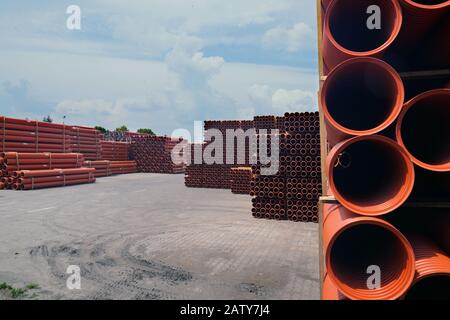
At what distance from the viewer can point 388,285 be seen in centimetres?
276

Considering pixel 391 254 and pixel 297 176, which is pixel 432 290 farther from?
pixel 297 176

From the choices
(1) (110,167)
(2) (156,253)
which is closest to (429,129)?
(2) (156,253)

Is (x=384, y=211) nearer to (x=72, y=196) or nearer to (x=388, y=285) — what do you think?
(x=388, y=285)

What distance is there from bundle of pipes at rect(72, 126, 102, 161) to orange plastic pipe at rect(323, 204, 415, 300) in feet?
75.1

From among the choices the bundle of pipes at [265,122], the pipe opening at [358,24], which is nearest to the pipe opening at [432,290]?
the pipe opening at [358,24]

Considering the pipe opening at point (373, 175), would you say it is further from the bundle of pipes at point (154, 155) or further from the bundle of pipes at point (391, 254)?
the bundle of pipes at point (154, 155)

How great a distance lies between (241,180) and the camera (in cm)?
1523

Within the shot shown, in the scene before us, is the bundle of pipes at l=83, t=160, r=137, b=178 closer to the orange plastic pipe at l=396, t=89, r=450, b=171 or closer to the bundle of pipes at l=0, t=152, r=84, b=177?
the bundle of pipes at l=0, t=152, r=84, b=177

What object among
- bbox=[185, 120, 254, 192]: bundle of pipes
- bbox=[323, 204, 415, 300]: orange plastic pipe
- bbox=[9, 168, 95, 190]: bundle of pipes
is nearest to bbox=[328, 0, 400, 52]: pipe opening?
bbox=[323, 204, 415, 300]: orange plastic pipe

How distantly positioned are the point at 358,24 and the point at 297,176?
606 centimetres

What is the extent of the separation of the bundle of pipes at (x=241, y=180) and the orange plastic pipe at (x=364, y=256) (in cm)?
1160

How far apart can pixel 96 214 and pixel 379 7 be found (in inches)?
366

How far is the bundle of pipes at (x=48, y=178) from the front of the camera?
15.0 meters
